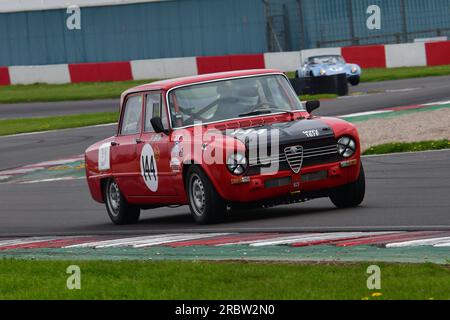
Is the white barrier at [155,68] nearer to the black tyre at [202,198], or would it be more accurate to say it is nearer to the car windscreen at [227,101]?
the car windscreen at [227,101]

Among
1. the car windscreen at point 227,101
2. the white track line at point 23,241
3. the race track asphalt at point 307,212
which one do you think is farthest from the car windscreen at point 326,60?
the white track line at point 23,241

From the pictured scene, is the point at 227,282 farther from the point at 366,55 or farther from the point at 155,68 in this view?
the point at 155,68

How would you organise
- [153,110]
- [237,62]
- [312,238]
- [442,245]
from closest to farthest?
[442,245]
[312,238]
[153,110]
[237,62]

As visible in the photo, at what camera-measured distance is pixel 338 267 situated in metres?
8.62

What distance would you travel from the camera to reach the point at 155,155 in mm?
13070

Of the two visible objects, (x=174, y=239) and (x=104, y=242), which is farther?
(x=104, y=242)

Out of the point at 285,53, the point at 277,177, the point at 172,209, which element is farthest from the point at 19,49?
the point at 277,177

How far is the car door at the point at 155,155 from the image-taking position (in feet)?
42.1

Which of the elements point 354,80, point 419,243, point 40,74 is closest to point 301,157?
point 419,243

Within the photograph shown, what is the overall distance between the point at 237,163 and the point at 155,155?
1.41 meters

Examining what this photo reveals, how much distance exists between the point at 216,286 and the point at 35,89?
36786 millimetres

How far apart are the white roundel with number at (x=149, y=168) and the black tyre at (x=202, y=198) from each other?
710 millimetres

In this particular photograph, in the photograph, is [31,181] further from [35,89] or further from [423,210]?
[35,89]
